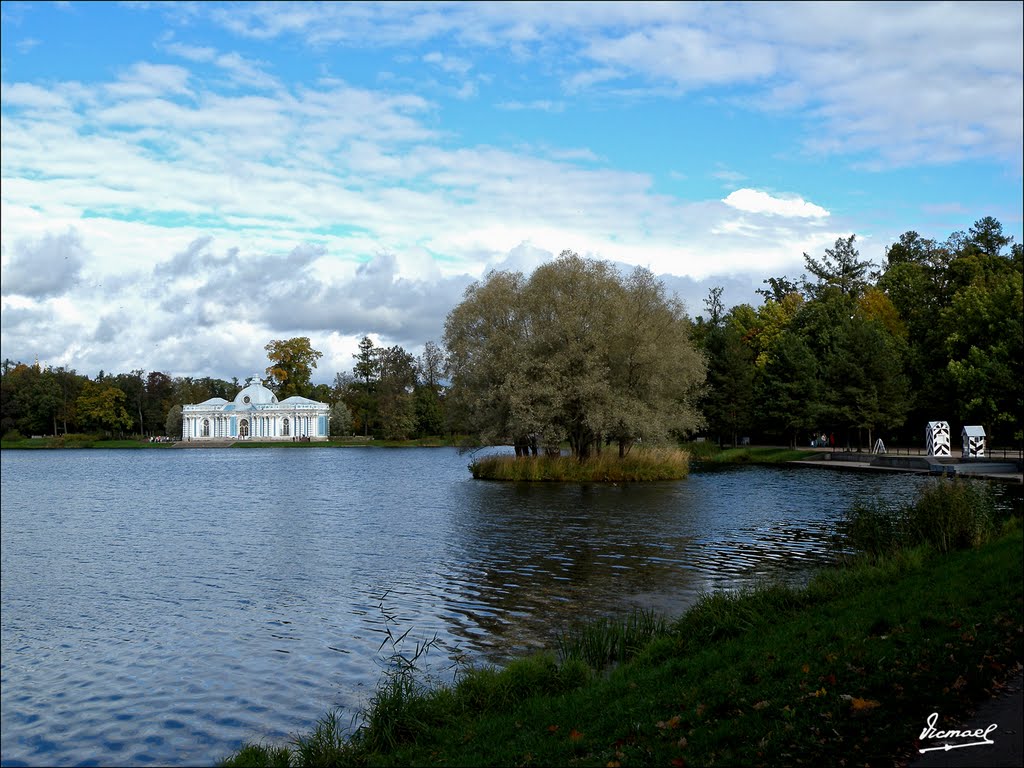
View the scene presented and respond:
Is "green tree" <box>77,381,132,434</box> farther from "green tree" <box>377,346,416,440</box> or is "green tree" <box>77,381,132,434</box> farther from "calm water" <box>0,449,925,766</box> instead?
"green tree" <box>377,346,416,440</box>

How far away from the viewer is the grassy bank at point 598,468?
148 ft

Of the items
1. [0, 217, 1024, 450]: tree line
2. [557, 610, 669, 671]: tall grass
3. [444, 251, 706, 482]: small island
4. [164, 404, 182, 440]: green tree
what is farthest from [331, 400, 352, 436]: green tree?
[557, 610, 669, 671]: tall grass

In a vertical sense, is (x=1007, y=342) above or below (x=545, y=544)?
above

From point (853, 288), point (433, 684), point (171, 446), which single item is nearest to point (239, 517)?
point (433, 684)

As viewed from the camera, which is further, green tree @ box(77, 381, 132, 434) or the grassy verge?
the grassy verge

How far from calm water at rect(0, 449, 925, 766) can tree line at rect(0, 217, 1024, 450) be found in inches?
259

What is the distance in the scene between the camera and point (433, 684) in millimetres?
11078

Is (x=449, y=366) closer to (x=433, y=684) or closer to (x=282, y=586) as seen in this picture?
(x=282, y=586)

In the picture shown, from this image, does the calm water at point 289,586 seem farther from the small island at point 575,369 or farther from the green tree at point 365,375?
the green tree at point 365,375

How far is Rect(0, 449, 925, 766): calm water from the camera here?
10586 mm

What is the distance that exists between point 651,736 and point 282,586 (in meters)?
12.5

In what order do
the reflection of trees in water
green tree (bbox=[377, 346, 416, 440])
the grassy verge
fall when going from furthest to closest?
1. green tree (bbox=[377, 346, 416, 440])
2. the grassy verge
3. the reflection of trees in water

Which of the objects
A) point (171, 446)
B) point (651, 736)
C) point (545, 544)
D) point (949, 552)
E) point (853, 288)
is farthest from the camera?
point (171, 446)

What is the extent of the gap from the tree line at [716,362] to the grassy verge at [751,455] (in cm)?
250
